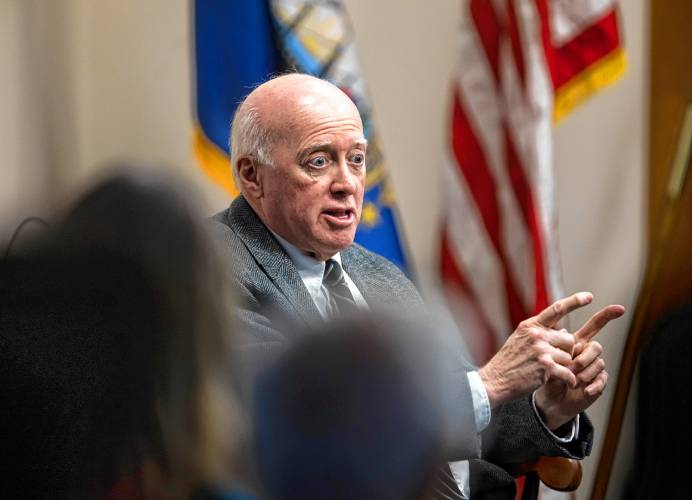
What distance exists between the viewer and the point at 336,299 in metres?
2.09

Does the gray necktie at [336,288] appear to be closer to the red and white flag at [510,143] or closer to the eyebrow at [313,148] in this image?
the eyebrow at [313,148]

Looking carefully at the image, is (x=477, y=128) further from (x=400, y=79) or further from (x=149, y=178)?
(x=149, y=178)

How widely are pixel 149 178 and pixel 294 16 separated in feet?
8.15

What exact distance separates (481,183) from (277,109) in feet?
4.20

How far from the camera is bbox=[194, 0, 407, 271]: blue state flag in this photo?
3.12m

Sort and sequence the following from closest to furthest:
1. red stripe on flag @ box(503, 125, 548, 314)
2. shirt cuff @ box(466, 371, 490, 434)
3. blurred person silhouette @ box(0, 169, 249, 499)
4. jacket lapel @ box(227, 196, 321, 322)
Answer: blurred person silhouette @ box(0, 169, 249, 499) < shirt cuff @ box(466, 371, 490, 434) < jacket lapel @ box(227, 196, 321, 322) < red stripe on flag @ box(503, 125, 548, 314)

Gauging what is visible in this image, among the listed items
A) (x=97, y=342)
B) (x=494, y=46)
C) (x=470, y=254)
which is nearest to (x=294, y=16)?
(x=494, y=46)

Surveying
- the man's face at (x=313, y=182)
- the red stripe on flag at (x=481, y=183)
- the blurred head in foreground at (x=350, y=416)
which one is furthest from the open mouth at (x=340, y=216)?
the blurred head in foreground at (x=350, y=416)

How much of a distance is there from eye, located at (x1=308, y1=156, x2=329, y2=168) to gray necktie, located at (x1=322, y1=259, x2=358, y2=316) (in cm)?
19

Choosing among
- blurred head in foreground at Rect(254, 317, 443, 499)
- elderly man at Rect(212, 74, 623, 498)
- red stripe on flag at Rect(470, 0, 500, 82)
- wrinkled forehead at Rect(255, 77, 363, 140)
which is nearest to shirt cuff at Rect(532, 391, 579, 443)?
elderly man at Rect(212, 74, 623, 498)

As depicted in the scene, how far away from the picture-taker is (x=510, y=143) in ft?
10.5

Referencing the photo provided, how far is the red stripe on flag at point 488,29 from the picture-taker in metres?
3.21

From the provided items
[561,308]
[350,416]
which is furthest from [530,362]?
[350,416]

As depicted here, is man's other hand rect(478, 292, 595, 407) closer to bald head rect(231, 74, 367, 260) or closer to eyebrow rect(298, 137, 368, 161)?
bald head rect(231, 74, 367, 260)
